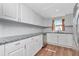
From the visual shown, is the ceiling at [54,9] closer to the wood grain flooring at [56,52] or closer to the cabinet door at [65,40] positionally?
the cabinet door at [65,40]

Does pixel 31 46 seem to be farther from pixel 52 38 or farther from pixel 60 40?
pixel 60 40

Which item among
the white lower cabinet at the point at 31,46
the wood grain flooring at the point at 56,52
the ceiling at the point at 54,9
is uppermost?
the ceiling at the point at 54,9

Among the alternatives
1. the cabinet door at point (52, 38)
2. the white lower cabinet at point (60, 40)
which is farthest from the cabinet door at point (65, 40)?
the cabinet door at point (52, 38)

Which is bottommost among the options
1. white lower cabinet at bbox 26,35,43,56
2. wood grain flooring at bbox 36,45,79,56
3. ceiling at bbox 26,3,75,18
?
wood grain flooring at bbox 36,45,79,56

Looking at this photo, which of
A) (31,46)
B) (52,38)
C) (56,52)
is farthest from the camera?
(52,38)

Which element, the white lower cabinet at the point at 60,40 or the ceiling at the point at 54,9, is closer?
the ceiling at the point at 54,9

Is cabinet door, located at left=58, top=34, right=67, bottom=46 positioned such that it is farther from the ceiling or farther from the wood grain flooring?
the ceiling

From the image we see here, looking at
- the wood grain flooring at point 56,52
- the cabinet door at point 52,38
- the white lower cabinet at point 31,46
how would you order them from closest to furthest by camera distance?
the white lower cabinet at point 31,46 → the wood grain flooring at point 56,52 → the cabinet door at point 52,38

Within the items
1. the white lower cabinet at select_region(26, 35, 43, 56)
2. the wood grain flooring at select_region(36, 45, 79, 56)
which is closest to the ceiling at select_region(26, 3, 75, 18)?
the white lower cabinet at select_region(26, 35, 43, 56)

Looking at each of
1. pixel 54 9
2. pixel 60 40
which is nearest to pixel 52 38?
pixel 60 40

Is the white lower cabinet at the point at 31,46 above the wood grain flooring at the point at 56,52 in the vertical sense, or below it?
above

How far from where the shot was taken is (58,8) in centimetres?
177

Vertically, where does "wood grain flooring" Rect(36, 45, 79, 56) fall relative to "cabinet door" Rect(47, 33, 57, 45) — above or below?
below

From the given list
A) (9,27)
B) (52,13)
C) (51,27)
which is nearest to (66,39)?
(51,27)
